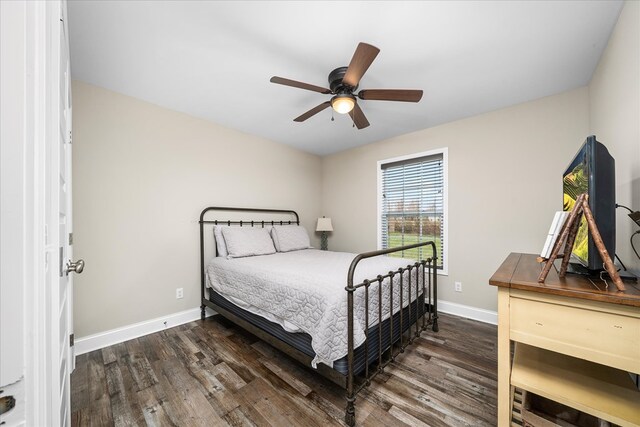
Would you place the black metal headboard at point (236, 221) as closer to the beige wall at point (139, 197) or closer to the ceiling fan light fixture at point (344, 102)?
the beige wall at point (139, 197)

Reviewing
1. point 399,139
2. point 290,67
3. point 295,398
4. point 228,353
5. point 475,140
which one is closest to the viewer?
point 295,398

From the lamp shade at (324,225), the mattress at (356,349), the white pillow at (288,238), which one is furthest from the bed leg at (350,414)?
the lamp shade at (324,225)

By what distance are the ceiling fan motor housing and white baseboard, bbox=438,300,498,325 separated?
8.90 feet

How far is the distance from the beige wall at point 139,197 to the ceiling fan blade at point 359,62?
2.07 metres

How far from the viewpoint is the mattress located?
158 cm

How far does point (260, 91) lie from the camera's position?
2.34 m

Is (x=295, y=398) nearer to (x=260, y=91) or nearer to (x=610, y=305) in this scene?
(x=610, y=305)

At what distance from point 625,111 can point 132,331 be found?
4.20m

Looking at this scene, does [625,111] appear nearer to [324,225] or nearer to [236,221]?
[324,225]

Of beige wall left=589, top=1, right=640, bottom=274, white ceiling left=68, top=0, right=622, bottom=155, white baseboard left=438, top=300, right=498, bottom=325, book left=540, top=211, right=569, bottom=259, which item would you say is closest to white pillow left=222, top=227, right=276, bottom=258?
white ceiling left=68, top=0, right=622, bottom=155

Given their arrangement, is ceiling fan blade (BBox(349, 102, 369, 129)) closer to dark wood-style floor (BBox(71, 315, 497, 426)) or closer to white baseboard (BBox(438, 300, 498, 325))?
dark wood-style floor (BBox(71, 315, 497, 426))

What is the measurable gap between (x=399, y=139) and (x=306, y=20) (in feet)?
7.60

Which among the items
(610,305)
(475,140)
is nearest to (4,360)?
(610,305)

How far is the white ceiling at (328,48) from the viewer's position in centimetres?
147
